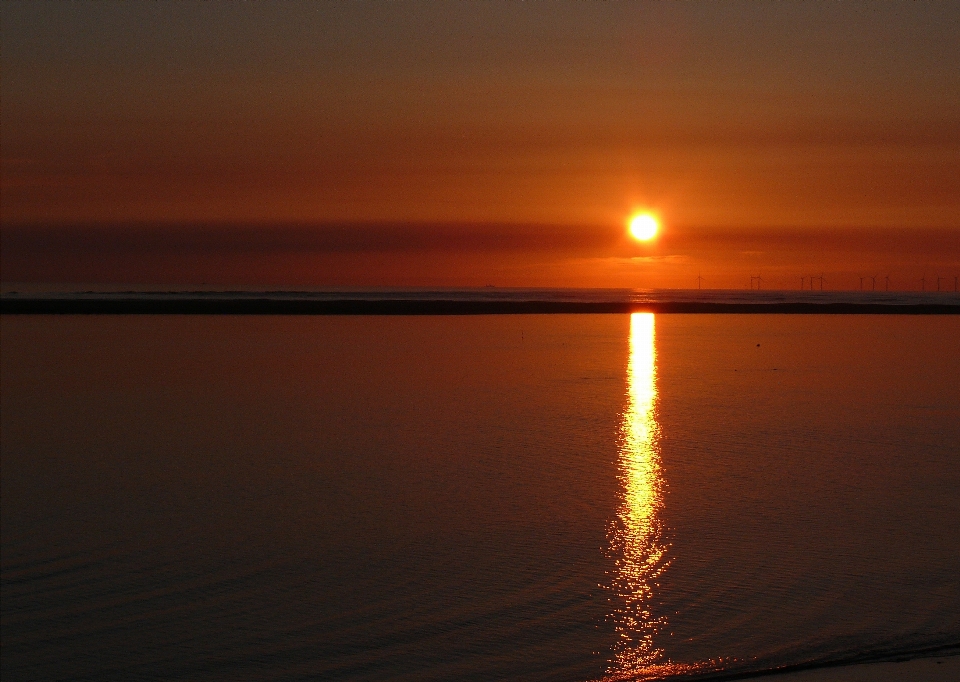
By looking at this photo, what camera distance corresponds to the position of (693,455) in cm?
1262

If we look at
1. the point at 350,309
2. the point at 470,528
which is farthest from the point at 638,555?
the point at 350,309

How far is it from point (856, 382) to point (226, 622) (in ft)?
57.6

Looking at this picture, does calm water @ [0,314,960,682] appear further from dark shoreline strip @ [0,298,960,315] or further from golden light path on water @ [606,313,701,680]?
dark shoreline strip @ [0,298,960,315]

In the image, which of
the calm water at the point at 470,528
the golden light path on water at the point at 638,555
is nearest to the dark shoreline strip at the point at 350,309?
the calm water at the point at 470,528

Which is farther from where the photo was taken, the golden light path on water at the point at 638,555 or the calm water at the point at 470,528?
the calm water at the point at 470,528

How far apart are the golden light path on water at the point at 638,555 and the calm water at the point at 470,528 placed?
0.03 meters

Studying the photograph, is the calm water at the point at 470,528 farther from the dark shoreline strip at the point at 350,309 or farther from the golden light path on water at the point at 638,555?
the dark shoreline strip at the point at 350,309

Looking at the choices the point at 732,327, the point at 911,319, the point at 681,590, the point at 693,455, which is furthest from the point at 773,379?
the point at 911,319

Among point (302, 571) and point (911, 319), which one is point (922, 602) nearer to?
point (302, 571)

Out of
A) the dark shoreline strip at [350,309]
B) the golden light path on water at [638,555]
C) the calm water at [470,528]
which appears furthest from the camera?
→ the dark shoreline strip at [350,309]

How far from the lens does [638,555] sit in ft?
27.3

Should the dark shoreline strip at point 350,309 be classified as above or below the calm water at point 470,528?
above

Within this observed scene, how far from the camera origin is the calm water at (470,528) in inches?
255

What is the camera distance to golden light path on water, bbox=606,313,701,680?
624cm
